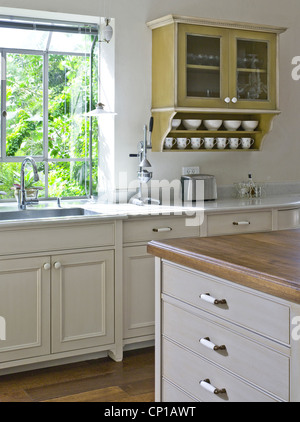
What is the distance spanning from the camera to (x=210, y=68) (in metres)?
4.21

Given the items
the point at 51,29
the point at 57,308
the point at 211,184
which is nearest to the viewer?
the point at 57,308

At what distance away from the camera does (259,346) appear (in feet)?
6.23

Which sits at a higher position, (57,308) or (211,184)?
Answer: (211,184)

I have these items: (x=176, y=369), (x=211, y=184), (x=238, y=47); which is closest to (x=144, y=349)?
(x=211, y=184)

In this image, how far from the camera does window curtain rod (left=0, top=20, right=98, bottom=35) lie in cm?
403

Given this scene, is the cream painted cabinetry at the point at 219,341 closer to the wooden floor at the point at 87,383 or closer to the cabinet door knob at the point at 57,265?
the wooden floor at the point at 87,383

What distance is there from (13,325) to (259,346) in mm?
1883

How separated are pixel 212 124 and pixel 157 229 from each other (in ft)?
3.23

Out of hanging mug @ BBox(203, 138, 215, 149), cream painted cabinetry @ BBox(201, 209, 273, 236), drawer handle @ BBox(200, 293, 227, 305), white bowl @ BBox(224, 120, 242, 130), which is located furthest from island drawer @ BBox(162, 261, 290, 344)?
white bowl @ BBox(224, 120, 242, 130)

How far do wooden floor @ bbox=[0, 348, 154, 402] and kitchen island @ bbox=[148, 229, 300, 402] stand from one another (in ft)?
2.66

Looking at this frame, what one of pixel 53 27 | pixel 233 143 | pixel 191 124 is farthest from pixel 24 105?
pixel 233 143

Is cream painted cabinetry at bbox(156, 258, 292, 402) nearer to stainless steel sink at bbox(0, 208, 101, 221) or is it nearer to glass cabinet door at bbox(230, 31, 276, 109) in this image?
stainless steel sink at bbox(0, 208, 101, 221)

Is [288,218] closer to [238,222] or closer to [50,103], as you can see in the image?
[238,222]

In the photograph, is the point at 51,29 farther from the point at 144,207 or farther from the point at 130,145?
the point at 144,207
